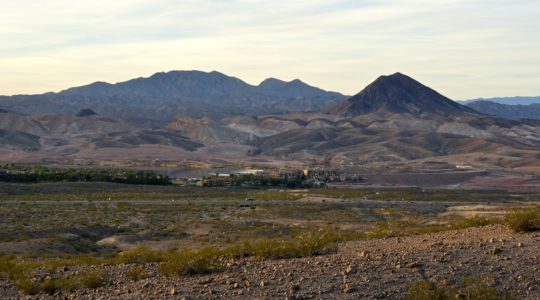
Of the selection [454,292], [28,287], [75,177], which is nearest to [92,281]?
[28,287]

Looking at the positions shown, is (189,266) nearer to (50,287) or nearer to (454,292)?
(50,287)

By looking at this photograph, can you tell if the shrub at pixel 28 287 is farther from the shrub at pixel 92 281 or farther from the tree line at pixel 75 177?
the tree line at pixel 75 177

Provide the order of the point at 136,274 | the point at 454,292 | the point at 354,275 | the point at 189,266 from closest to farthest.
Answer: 1. the point at 454,292
2. the point at 354,275
3. the point at 189,266
4. the point at 136,274

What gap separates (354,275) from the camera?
1719cm

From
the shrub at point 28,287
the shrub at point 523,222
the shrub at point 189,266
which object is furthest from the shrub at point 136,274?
the shrub at point 523,222

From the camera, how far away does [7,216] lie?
167ft

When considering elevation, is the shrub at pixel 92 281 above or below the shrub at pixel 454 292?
below

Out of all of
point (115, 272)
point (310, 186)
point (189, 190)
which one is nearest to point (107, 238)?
point (115, 272)

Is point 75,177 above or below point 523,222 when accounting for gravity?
below

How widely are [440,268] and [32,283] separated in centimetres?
1032

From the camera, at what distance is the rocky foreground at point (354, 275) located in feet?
53.5

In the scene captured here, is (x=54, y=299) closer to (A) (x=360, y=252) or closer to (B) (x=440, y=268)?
(A) (x=360, y=252)

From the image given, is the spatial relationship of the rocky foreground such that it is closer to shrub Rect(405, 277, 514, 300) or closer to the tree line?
shrub Rect(405, 277, 514, 300)

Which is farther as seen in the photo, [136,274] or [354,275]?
[136,274]
